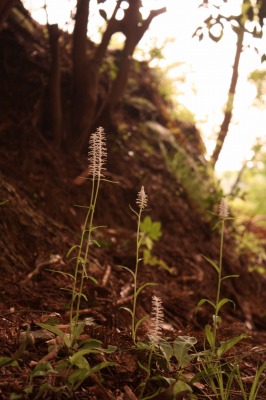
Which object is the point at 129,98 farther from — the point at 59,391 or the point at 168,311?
the point at 59,391

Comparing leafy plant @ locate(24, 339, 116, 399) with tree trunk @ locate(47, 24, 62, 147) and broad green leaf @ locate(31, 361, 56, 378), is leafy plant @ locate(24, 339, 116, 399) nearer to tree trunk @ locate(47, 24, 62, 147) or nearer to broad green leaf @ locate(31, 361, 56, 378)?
broad green leaf @ locate(31, 361, 56, 378)

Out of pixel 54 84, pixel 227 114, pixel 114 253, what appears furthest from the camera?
pixel 227 114

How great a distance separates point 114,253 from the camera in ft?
11.6

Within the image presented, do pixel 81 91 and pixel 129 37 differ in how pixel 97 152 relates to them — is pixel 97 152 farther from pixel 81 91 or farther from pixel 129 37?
pixel 129 37

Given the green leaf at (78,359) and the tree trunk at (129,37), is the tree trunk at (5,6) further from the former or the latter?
the green leaf at (78,359)

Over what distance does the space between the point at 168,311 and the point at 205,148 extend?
5.14 metres

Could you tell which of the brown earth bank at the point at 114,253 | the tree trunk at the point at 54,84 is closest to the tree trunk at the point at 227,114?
the brown earth bank at the point at 114,253

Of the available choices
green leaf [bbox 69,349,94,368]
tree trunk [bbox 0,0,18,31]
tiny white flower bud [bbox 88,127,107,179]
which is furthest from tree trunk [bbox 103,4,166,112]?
green leaf [bbox 69,349,94,368]

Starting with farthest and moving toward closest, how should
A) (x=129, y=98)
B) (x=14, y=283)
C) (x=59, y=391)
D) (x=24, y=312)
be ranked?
(x=129, y=98) < (x=14, y=283) < (x=24, y=312) < (x=59, y=391)

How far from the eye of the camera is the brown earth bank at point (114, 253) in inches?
64.6

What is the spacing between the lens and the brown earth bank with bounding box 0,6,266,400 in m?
1.64

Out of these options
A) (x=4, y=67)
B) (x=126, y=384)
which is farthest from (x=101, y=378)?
(x=4, y=67)

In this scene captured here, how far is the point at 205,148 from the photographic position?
7.65m

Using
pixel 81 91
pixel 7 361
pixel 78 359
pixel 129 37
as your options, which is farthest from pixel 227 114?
pixel 7 361
